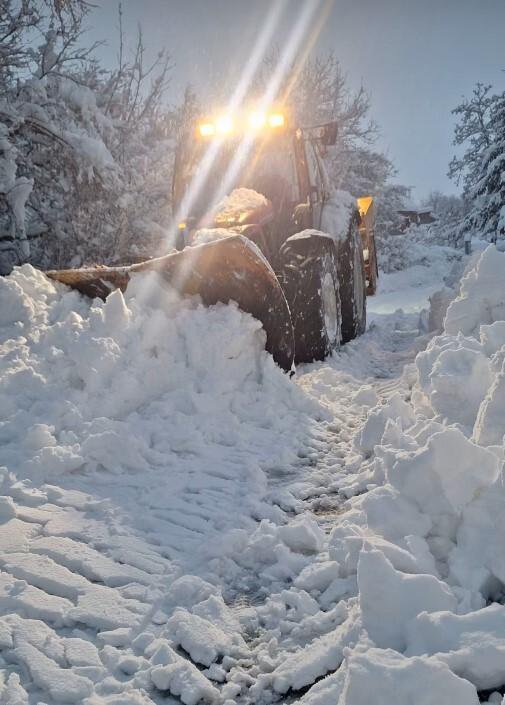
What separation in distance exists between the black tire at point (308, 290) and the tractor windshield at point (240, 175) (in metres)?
1.49

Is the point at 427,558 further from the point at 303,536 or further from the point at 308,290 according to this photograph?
the point at 308,290

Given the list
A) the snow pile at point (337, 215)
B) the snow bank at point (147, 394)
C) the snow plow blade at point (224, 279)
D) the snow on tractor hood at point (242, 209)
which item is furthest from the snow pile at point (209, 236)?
the snow pile at point (337, 215)

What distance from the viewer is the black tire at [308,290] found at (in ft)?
17.7

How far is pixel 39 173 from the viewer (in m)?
9.61

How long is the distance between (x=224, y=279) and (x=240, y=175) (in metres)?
2.93

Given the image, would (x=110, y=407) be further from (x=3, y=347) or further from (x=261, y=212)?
(x=261, y=212)

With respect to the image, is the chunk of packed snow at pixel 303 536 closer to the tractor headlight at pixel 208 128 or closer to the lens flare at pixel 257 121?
the lens flare at pixel 257 121

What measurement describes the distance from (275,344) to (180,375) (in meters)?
0.95

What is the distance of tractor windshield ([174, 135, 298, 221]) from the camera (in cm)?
697

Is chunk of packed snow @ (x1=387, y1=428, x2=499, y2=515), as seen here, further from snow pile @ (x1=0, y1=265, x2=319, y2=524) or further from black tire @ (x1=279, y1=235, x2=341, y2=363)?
black tire @ (x1=279, y1=235, x2=341, y2=363)

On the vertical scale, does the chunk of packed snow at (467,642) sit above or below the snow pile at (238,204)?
below

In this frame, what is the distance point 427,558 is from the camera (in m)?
1.98

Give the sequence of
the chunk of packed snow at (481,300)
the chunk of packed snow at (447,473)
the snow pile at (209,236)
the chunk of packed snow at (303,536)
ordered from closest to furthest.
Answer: the chunk of packed snow at (447,473) → the chunk of packed snow at (303,536) → the chunk of packed snow at (481,300) → the snow pile at (209,236)

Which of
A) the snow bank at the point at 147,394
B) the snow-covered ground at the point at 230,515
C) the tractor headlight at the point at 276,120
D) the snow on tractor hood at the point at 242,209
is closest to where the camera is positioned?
the snow-covered ground at the point at 230,515
